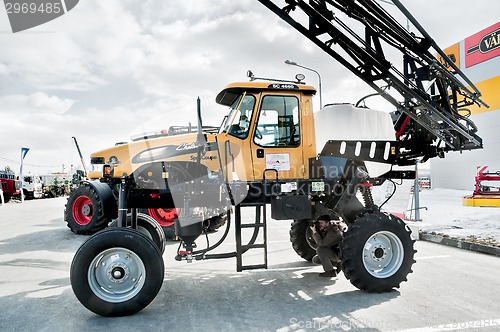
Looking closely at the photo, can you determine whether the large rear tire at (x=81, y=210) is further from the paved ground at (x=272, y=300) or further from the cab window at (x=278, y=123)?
the cab window at (x=278, y=123)

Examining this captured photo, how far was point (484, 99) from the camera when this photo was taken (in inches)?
Result: 917

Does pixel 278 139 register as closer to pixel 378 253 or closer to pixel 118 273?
pixel 378 253

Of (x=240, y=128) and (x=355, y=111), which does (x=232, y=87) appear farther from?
(x=355, y=111)

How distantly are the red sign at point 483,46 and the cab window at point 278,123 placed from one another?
2215cm

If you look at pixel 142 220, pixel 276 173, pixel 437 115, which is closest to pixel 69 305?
pixel 142 220

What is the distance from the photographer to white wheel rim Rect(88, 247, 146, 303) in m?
4.73

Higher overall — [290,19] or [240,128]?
[290,19]

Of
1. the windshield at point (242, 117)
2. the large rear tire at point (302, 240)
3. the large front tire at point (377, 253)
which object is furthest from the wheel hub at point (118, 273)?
the large rear tire at point (302, 240)

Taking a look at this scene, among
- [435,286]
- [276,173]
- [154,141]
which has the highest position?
[154,141]

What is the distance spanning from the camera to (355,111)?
617cm

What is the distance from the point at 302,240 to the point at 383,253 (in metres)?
1.87

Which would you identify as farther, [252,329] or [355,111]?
[355,111]

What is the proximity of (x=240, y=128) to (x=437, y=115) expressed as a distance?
3046mm

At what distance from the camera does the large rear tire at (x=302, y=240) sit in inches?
285
